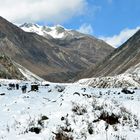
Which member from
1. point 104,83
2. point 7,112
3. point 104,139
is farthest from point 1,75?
point 104,139

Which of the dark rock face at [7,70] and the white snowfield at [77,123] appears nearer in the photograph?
the white snowfield at [77,123]

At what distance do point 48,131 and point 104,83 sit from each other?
53172 millimetres

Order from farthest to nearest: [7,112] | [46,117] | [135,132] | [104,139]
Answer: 1. [7,112]
2. [46,117]
3. [135,132]
4. [104,139]

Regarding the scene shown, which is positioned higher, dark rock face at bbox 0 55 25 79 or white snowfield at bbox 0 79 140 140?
dark rock face at bbox 0 55 25 79

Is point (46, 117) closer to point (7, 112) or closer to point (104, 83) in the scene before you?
point (7, 112)

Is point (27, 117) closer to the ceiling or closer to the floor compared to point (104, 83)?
closer to the floor

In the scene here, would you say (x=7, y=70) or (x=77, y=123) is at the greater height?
(x=7, y=70)

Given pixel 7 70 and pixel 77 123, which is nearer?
pixel 77 123

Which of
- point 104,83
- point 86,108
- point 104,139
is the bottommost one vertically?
point 104,139

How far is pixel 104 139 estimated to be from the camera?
14695 millimetres

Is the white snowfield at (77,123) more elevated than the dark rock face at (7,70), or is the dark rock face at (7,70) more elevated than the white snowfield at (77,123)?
the dark rock face at (7,70)

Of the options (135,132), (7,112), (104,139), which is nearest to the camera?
(104,139)

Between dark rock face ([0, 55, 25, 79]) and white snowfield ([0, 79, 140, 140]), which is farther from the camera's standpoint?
dark rock face ([0, 55, 25, 79])

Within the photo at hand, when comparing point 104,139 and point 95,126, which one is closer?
point 104,139
